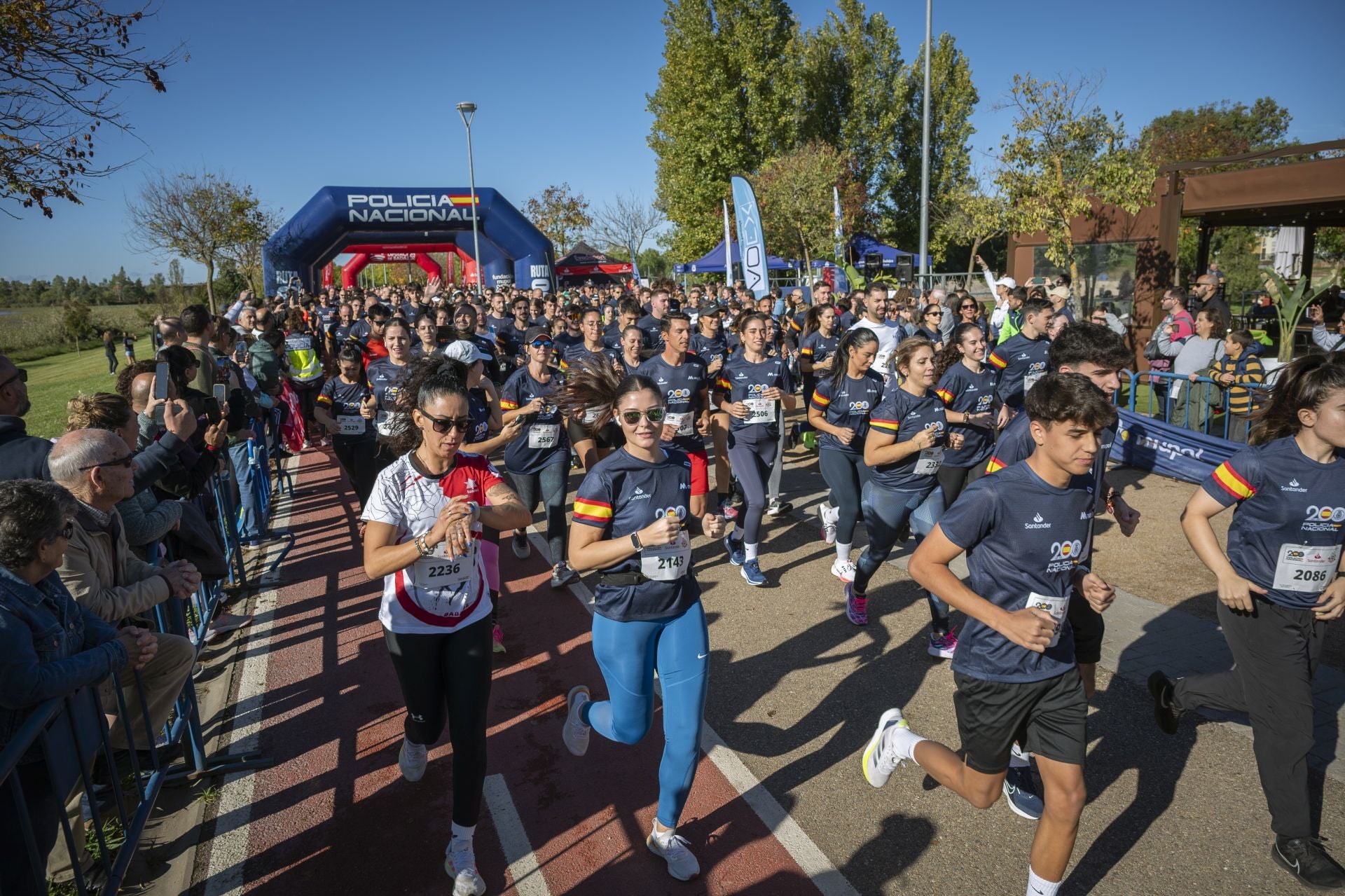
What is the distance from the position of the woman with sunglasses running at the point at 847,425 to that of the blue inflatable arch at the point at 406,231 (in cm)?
2350

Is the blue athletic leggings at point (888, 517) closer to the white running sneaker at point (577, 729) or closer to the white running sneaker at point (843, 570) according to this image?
the white running sneaker at point (843, 570)

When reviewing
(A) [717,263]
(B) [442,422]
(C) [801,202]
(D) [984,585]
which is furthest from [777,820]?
(A) [717,263]

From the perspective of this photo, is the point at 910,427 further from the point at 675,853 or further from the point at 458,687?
the point at 458,687

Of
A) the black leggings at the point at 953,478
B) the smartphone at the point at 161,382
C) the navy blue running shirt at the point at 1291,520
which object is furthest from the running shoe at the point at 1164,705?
the smartphone at the point at 161,382

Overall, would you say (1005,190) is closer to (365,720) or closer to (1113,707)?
(1113,707)

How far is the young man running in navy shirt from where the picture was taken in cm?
288

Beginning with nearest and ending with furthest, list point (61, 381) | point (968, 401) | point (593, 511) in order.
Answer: point (593, 511) < point (968, 401) < point (61, 381)

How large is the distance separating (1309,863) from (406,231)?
32347mm

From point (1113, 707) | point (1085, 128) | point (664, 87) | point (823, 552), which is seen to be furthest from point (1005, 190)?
point (664, 87)

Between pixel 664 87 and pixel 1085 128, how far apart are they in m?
27.4

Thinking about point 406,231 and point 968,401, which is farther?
point 406,231

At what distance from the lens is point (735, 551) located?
7.25 meters

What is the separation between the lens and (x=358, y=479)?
753 centimetres

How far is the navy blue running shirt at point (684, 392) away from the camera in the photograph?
23.2ft
